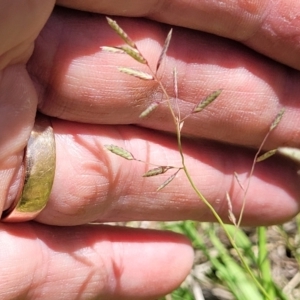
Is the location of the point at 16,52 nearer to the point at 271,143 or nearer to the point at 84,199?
the point at 84,199

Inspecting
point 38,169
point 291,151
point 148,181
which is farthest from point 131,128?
point 291,151

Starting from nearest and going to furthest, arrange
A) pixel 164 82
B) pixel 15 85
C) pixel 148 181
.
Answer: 1. pixel 15 85
2. pixel 164 82
3. pixel 148 181

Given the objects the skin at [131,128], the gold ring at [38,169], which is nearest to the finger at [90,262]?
the skin at [131,128]

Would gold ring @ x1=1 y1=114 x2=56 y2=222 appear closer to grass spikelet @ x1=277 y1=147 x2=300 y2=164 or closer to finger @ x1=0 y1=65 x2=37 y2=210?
finger @ x1=0 y1=65 x2=37 y2=210

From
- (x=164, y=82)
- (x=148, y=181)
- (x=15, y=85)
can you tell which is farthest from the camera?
(x=148, y=181)

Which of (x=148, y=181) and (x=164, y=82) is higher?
(x=164, y=82)

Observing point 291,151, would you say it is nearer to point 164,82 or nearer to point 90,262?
point 164,82

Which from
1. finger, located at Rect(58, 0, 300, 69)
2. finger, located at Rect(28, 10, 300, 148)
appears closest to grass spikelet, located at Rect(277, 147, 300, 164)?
finger, located at Rect(28, 10, 300, 148)
